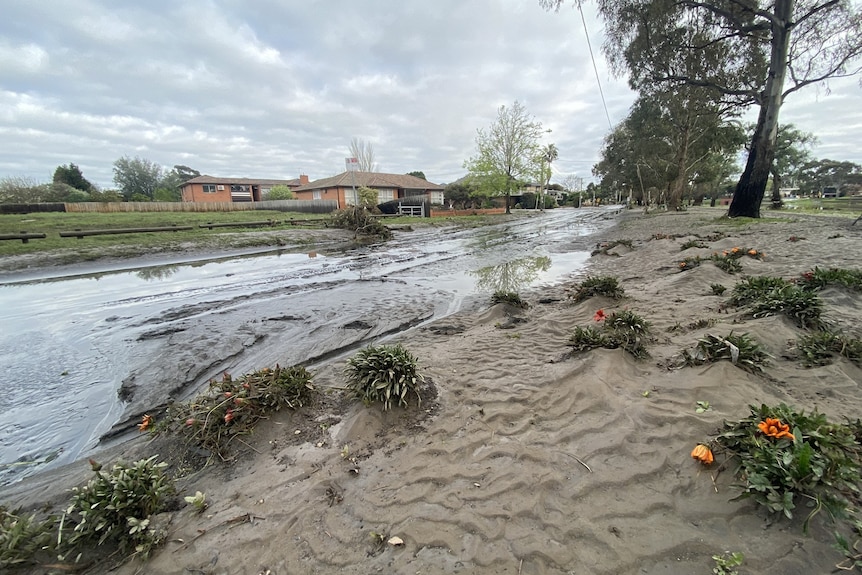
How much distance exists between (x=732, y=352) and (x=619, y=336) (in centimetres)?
107

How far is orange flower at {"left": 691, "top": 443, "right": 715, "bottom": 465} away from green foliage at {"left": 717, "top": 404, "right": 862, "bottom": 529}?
0.45ft

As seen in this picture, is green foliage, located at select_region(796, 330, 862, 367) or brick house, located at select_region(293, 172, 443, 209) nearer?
green foliage, located at select_region(796, 330, 862, 367)

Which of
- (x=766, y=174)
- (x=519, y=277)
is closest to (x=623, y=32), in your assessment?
(x=766, y=174)

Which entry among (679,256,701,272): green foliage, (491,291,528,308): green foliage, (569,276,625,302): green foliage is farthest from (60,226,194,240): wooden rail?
(679,256,701,272): green foliage

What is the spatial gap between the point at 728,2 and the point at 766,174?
25.3ft

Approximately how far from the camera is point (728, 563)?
72.1 inches

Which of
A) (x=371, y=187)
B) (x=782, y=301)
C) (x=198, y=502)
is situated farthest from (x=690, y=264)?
(x=371, y=187)

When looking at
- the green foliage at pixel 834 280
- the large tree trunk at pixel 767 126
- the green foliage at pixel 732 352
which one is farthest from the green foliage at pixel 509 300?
the large tree trunk at pixel 767 126

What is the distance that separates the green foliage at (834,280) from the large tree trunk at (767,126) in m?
15.2

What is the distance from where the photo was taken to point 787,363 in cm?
361

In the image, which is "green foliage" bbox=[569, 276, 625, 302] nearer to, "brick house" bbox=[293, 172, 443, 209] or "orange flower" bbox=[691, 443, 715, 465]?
"orange flower" bbox=[691, 443, 715, 465]

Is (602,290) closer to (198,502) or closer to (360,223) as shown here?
(198,502)

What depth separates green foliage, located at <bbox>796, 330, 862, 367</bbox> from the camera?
11.3 ft

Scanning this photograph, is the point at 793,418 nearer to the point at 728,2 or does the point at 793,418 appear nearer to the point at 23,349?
the point at 23,349
